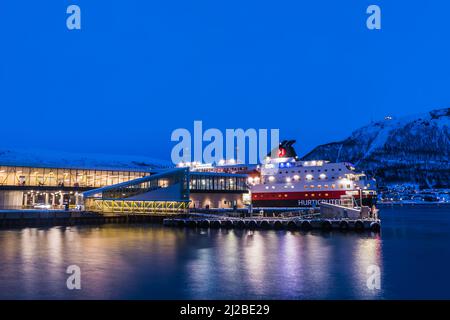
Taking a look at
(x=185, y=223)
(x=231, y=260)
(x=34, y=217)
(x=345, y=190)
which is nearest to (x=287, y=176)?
(x=345, y=190)

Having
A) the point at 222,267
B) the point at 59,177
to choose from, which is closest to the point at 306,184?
the point at 59,177

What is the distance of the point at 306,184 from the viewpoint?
77562mm

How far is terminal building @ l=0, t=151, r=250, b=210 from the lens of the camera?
57000 mm

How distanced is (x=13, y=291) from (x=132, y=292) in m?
5.08

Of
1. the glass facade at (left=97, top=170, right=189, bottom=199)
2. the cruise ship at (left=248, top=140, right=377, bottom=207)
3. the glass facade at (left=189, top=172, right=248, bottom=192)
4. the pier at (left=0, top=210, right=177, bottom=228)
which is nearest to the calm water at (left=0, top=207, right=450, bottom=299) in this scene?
the pier at (left=0, top=210, right=177, bottom=228)

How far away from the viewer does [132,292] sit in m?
18.2

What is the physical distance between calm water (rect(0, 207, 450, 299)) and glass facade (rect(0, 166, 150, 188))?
31.9m

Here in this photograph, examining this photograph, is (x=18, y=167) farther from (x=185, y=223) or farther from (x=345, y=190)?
(x=345, y=190)

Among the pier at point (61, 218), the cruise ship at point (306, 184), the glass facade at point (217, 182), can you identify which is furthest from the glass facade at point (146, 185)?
the cruise ship at point (306, 184)

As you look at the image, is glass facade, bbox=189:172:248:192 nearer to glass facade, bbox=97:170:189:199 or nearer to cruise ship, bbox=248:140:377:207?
cruise ship, bbox=248:140:377:207

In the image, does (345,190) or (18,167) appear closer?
(18,167)

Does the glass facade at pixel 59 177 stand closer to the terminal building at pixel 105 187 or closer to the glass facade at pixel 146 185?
the terminal building at pixel 105 187

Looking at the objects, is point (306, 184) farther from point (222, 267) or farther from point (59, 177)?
point (222, 267)

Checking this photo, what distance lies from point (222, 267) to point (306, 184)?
55.9 meters
